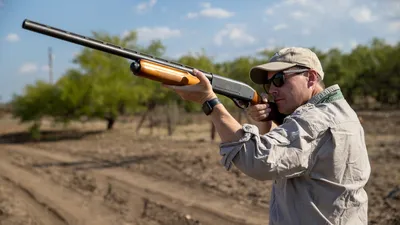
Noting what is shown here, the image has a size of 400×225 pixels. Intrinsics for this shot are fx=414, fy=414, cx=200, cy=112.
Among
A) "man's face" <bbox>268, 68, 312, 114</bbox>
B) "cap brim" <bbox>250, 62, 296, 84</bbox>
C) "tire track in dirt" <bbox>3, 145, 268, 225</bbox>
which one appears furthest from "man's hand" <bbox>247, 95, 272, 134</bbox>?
"tire track in dirt" <bbox>3, 145, 268, 225</bbox>

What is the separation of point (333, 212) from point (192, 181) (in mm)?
7630

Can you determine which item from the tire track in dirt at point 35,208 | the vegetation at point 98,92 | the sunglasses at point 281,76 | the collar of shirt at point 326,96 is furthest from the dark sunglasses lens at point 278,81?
the vegetation at point 98,92

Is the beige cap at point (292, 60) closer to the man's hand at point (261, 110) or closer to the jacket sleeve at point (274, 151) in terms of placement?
the jacket sleeve at point (274, 151)

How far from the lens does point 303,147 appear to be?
1.94m

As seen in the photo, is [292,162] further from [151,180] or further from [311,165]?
[151,180]

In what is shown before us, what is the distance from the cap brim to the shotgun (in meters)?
0.27

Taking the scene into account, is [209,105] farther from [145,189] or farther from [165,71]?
[145,189]

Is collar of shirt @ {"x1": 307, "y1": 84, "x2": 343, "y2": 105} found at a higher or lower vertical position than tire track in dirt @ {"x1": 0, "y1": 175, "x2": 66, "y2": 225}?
higher

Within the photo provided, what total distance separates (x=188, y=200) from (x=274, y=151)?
6321 millimetres

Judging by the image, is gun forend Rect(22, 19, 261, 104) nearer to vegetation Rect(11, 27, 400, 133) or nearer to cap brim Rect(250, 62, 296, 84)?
cap brim Rect(250, 62, 296, 84)

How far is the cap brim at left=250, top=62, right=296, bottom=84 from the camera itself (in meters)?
2.15

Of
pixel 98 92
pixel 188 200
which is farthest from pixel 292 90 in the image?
pixel 98 92

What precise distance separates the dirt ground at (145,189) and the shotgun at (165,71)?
4240 mm

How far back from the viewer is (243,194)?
8109mm
